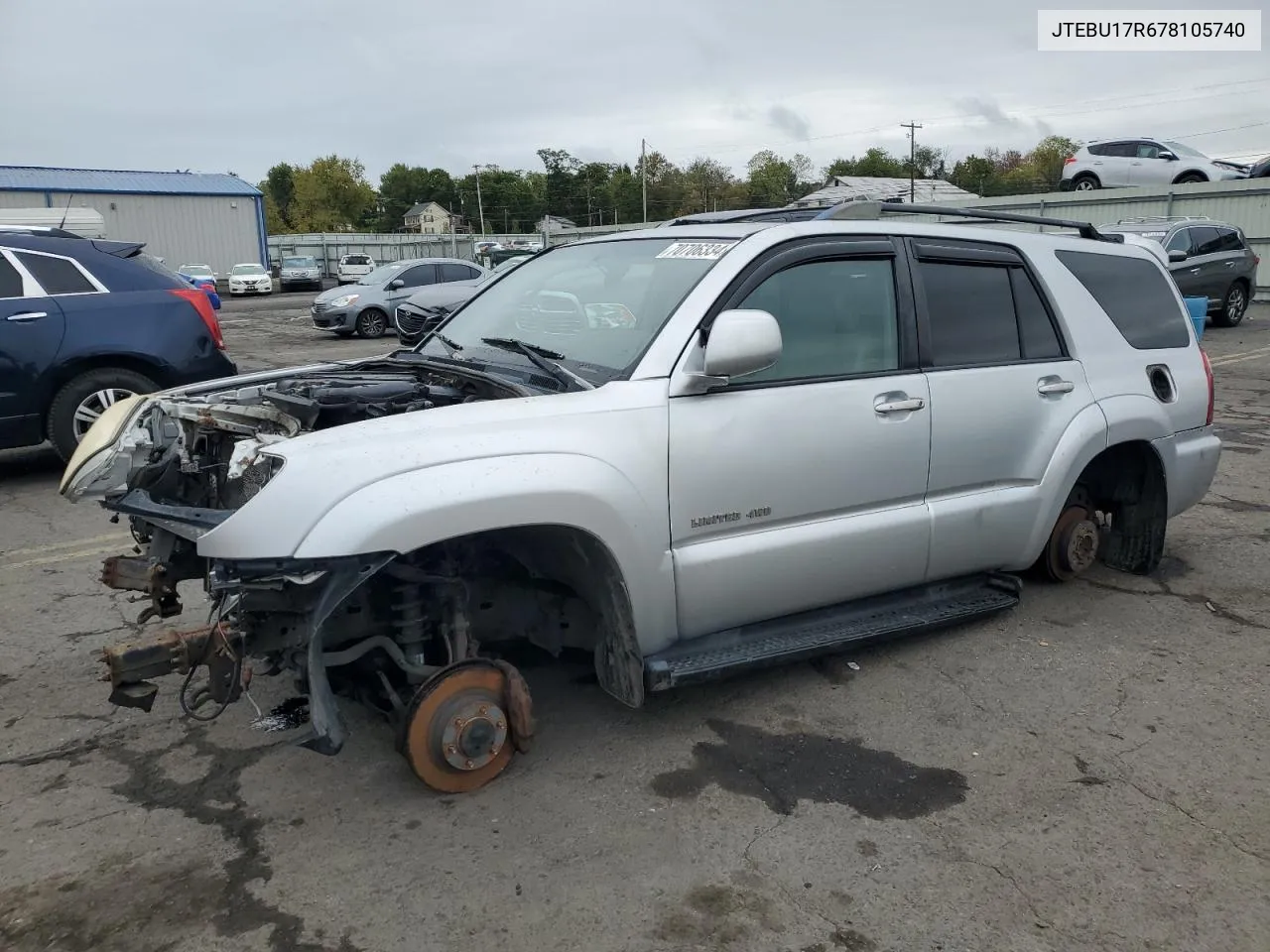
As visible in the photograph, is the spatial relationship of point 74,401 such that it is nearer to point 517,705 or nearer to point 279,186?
point 517,705

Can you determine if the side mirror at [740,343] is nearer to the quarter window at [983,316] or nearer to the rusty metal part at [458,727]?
the quarter window at [983,316]

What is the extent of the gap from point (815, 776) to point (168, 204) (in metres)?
47.6

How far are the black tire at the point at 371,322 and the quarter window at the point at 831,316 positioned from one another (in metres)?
16.8

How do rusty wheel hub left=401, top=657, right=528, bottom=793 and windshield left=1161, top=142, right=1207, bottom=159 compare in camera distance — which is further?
windshield left=1161, top=142, right=1207, bottom=159

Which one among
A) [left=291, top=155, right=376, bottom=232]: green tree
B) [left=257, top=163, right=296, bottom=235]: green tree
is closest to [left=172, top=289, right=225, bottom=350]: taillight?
[left=291, top=155, right=376, bottom=232]: green tree

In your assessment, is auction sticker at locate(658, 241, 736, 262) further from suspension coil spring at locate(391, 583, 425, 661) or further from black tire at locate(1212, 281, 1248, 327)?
black tire at locate(1212, 281, 1248, 327)

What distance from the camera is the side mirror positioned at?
126 inches

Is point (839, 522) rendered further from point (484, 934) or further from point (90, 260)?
point (90, 260)

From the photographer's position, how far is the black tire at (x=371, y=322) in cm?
1944

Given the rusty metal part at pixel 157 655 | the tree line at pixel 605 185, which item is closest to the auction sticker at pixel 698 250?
the rusty metal part at pixel 157 655

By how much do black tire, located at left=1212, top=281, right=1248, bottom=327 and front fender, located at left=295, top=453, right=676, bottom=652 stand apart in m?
18.0

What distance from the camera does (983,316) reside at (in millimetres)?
4301

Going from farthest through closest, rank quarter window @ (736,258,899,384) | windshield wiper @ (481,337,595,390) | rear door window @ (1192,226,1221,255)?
rear door window @ (1192,226,1221,255)
quarter window @ (736,258,899,384)
windshield wiper @ (481,337,595,390)

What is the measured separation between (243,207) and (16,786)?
47.3 meters
